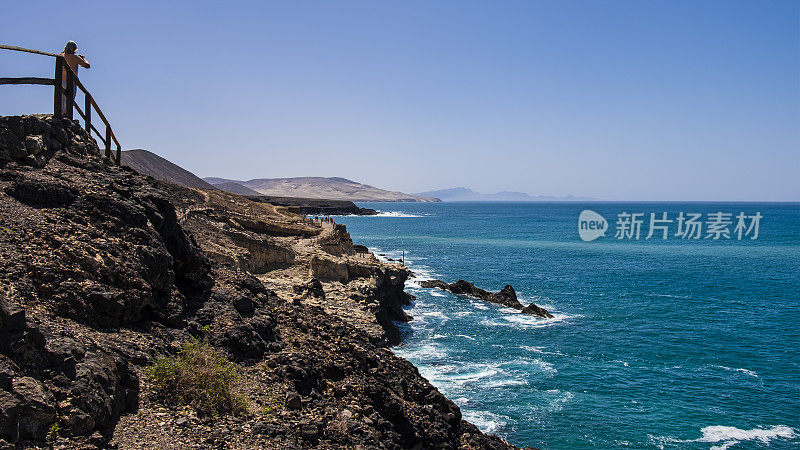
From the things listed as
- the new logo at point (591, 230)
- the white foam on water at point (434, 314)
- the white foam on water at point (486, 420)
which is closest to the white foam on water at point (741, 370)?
the white foam on water at point (486, 420)

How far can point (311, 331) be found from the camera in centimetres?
1297

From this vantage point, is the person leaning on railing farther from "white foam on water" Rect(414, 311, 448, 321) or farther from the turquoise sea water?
"white foam on water" Rect(414, 311, 448, 321)

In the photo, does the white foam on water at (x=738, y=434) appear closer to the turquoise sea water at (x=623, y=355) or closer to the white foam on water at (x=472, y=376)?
the turquoise sea water at (x=623, y=355)

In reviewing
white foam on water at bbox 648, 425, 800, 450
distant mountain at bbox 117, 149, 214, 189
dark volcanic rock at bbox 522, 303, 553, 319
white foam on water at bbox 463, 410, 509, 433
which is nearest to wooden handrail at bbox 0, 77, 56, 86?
white foam on water at bbox 463, 410, 509, 433

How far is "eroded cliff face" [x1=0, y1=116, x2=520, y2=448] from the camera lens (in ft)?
21.8

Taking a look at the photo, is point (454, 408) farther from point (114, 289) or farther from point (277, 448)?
point (114, 289)

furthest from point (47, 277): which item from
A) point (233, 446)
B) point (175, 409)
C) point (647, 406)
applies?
point (647, 406)

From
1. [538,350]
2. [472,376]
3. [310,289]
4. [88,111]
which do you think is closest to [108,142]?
[88,111]

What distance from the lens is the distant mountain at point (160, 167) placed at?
193 feet

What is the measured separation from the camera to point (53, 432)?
6090 mm

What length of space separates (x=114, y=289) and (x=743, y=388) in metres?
23.9

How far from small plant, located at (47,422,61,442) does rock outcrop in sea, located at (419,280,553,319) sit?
3089 centimetres

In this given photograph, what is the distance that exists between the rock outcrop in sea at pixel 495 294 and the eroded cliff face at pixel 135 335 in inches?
884

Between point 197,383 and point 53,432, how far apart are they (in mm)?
2440
